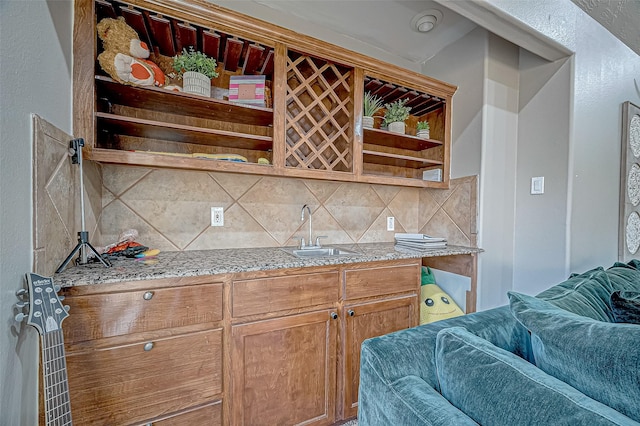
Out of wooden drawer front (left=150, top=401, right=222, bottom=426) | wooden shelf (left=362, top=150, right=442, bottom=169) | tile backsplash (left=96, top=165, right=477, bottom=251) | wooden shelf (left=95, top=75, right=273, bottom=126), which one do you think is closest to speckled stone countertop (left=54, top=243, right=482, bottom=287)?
tile backsplash (left=96, top=165, right=477, bottom=251)

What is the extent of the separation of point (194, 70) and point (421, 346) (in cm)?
176

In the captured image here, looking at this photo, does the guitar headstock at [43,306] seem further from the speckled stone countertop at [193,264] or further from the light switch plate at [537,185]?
the light switch plate at [537,185]

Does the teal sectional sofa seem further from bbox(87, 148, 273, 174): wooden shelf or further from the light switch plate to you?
the light switch plate

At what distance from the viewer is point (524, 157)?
2094mm

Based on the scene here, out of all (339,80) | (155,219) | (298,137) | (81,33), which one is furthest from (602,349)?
Answer: (81,33)

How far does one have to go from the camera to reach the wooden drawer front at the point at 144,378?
104cm

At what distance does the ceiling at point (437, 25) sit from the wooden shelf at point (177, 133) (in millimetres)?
1070

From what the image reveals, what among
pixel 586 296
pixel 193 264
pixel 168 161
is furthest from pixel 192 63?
pixel 586 296

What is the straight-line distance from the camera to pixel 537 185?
1999 millimetres

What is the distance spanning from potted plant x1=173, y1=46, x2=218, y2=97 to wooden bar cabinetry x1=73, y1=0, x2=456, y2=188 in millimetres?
68

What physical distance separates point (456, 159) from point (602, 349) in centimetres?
191

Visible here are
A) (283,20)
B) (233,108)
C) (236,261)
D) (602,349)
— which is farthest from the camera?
(283,20)

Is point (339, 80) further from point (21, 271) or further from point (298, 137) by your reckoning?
point (21, 271)

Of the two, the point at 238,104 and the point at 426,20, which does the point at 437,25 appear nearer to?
the point at 426,20
